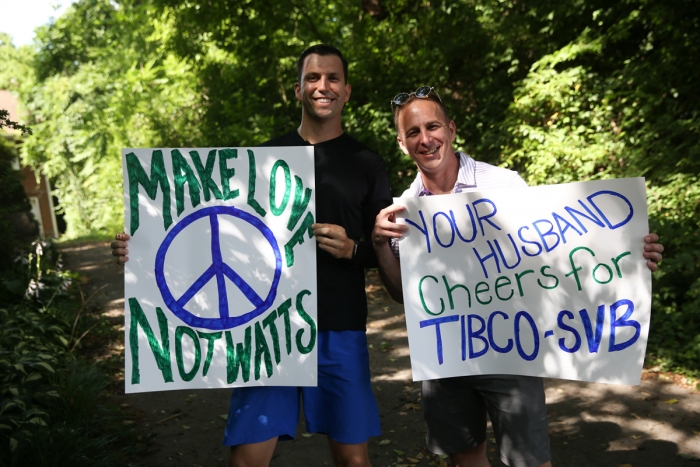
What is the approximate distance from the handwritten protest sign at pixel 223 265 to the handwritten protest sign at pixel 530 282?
0.41 m

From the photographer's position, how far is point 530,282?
2383 millimetres

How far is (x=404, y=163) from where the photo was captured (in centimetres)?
887

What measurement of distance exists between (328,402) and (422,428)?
2.17m

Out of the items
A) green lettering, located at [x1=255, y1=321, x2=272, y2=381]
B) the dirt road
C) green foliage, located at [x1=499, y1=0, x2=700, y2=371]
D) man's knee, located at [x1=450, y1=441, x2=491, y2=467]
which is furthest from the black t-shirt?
green foliage, located at [x1=499, y1=0, x2=700, y2=371]

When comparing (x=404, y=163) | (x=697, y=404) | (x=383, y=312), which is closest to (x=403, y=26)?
(x=404, y=163)

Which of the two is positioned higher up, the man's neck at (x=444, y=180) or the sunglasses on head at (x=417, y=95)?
the sunglasses on head at (x=417, y=95)

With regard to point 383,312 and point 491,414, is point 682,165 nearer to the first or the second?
point 383,312

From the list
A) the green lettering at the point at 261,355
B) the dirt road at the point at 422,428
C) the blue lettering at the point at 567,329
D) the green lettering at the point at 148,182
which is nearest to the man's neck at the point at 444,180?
the blue lettering at the point at 567,329

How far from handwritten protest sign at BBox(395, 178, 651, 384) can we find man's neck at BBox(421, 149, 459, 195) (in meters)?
0.14

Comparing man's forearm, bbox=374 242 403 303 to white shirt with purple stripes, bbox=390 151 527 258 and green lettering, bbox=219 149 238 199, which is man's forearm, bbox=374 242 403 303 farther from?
green lettering, bbox=219 149 238 199

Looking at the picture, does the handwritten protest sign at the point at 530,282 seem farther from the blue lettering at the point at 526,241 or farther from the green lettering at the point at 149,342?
the green lettering at the point at 149,342

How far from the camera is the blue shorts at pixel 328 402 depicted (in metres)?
2.42

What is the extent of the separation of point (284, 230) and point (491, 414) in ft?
3.48

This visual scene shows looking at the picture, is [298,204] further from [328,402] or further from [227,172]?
[328,402]
